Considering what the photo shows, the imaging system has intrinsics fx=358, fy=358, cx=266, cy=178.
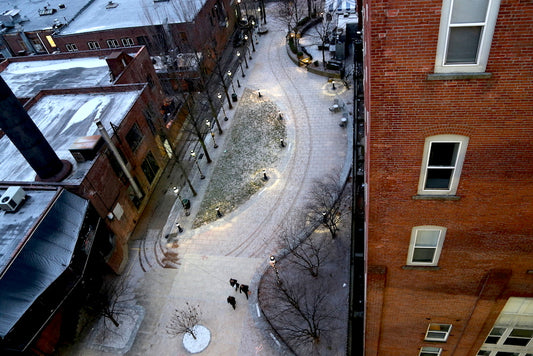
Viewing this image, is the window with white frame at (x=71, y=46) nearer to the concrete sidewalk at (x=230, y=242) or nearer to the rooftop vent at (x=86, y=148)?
the concrete sidewalk at (x=230, y=242)

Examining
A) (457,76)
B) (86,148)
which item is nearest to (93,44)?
(86,148)

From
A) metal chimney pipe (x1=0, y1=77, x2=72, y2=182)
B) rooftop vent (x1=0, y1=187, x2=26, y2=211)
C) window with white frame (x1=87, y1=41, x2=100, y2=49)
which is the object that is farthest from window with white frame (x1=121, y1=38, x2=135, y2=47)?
rooftop vent (x1=0, y1=187, x2=26, y2=211)

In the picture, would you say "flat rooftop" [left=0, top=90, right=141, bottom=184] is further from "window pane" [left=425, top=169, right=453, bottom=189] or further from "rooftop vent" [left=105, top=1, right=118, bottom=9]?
"window pane" [left=425, top=169, right=453, bottom=189]

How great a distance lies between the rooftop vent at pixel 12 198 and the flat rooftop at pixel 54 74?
52.7 feet

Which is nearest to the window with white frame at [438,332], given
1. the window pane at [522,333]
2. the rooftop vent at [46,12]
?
the window pane at [522,333]

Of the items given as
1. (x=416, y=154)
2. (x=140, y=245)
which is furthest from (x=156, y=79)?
(x=416, y=154)

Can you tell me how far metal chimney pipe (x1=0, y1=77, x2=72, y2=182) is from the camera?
2428 centimetres

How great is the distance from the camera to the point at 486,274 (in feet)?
43.2

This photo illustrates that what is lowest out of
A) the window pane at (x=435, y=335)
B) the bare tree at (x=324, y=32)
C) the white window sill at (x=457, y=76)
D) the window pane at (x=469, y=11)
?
the bare tree at (x=324, y=32)

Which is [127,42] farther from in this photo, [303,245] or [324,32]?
[303,245]

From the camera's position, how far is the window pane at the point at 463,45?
7.87 metres

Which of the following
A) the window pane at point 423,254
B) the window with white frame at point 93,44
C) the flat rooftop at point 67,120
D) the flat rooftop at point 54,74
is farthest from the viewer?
the window with white frame at point 93,44

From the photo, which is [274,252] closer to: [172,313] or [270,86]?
[172,313]

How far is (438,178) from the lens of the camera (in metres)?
10.7
